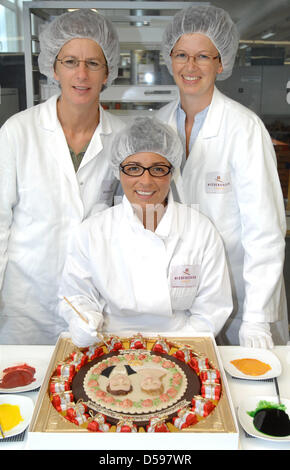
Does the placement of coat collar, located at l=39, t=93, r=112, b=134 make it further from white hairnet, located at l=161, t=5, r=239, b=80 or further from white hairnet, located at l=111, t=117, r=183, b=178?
white hairnet, located at l=161, t=5, r=239, b=80

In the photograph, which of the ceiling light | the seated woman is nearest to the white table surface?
the seated woman

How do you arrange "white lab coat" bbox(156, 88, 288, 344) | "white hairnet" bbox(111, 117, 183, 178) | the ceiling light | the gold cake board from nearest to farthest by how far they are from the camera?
the gold cake board
"white hairnet" bbox(111, 117, 183, 178)
"white lab coat" bbox(156, 88, 288, 344)
the ceiling light

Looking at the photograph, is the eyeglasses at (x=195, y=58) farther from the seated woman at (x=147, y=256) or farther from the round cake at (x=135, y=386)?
the round cake at (x=135, y=386)

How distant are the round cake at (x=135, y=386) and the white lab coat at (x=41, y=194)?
0.47 m

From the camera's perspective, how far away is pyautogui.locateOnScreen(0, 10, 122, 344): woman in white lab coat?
1.39 metres

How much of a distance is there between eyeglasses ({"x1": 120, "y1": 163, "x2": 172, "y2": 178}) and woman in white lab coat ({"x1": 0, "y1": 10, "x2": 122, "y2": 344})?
206 millimetres

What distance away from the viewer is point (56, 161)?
1494 mm

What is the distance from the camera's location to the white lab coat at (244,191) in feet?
4.79

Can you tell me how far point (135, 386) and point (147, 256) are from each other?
457 millimetres

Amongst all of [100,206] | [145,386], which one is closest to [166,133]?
[100,206]

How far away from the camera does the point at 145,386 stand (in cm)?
101

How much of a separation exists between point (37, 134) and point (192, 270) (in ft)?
2.20

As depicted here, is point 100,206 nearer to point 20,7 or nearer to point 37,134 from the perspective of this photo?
point 37,134

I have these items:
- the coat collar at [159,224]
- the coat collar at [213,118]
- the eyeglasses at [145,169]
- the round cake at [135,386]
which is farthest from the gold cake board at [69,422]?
the coat collar at [213,118]
